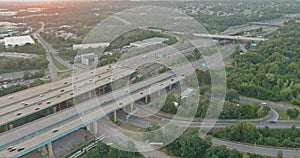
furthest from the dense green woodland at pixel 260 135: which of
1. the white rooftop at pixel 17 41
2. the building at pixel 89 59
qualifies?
the white rooftop at pixel 17 41

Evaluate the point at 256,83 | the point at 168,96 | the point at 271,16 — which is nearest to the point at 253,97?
the point at 256,83

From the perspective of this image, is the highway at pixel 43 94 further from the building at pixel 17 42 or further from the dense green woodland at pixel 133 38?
the building at pixel 17 42

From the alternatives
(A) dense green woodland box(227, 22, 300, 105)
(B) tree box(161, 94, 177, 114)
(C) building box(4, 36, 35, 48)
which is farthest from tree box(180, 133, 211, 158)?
(C) building box(4, 36, 35, 48)

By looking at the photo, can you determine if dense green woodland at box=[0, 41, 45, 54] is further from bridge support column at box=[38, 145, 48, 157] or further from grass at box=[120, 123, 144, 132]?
bridge support column at box=[38, 145, 48, 157]

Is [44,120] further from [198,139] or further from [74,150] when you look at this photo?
[198,139]

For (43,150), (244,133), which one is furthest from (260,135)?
(43,150)

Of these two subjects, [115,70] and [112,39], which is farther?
[112,39]

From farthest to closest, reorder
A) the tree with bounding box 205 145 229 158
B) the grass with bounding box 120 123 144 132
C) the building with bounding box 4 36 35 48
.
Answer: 1. the building with bounding box 4 36 35 48
2. the grass with bounding box 120 123 144 132
3. the tree with bounding box 205 145 229 158
